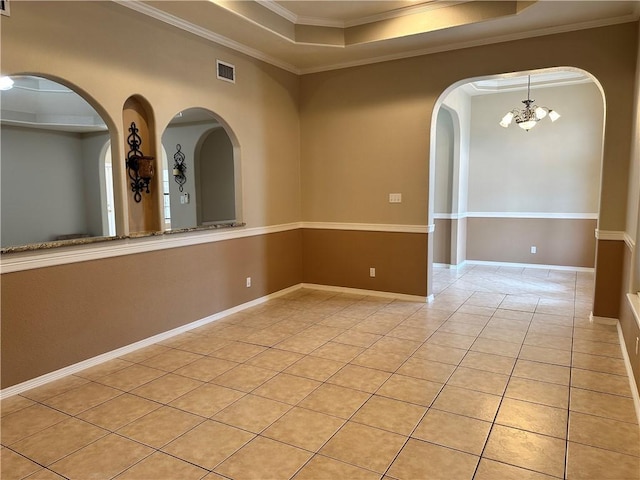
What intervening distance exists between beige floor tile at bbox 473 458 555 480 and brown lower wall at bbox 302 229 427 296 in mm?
3036

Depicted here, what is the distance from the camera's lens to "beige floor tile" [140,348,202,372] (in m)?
3.23

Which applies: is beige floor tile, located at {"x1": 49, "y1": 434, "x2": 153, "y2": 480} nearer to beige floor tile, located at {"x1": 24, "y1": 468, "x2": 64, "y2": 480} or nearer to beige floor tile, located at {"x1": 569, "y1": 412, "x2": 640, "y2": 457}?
beige floor tile, located at {"x1": 24, "y1": 468, "x2": 64, "y2": 480}

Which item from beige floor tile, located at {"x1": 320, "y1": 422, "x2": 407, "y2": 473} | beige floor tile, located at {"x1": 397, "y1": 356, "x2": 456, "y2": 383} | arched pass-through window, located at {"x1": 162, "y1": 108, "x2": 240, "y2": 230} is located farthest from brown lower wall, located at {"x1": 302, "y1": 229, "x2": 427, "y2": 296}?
beige floor tile, located at {"x1": 320, "y1": 422, "x2": 407, "y2": 473}

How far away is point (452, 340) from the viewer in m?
3.72

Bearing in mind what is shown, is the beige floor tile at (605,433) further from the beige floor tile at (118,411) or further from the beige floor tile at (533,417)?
the beige floor tile at (118,411)

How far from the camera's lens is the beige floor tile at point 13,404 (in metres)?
2.58

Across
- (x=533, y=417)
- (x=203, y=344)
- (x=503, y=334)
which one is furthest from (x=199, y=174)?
(x=533, y=417)

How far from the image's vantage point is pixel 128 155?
3496 millimetres

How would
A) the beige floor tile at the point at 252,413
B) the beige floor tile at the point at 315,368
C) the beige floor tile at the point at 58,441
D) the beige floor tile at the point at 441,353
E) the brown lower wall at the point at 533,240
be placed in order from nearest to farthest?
the beige floor tile at the point at 58,441 → the beige floor tile at the point at 252,413 → the beige floor tile at the point at 315,368 → the beige floor tile at the point at 441,353 → the brown lower wall at the point at 533,240

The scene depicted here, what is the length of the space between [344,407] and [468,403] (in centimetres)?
77

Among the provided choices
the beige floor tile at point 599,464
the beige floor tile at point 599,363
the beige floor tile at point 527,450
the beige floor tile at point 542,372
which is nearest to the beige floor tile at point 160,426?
the beige floor tile at point 527,450

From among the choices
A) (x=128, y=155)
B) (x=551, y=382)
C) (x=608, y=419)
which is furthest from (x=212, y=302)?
(x=608, y=419)

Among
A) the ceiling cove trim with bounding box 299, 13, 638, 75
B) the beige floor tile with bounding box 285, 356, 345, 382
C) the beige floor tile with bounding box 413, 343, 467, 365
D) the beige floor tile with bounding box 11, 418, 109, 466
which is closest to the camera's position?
the beige floor tile with bounding box 11, 418, 109, 466

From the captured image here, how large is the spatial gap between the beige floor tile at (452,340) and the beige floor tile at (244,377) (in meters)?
1.49
